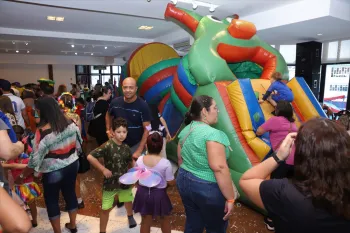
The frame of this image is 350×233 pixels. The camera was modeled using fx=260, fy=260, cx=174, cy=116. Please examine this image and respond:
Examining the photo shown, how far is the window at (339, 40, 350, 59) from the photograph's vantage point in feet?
23.2

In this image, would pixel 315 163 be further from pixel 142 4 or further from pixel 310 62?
pixel 310 62

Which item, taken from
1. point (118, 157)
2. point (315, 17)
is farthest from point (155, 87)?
point (315, 17)

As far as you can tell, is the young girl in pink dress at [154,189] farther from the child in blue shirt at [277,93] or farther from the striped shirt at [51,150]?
the child in blue shirt at [277,93]

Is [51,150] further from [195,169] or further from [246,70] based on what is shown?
[246,70]

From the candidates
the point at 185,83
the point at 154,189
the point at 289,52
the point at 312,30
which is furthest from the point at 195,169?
the point at 289,52

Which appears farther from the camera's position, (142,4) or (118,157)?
(142,4)

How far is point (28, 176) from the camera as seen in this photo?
2236mm

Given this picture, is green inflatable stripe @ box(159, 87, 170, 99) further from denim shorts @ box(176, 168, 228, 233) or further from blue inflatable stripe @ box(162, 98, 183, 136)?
denim shorts @ box(176, 168, 228, 233)

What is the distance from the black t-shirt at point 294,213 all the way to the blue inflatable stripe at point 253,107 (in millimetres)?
1795

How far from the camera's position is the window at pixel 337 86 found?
24.6ft

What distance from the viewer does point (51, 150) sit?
1.99m

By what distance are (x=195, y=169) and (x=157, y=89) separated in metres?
3.06

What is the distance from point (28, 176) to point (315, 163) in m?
2.23

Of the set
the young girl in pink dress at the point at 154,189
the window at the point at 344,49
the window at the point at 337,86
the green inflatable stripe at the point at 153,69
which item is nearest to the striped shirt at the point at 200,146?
the young girl in pink dress at the point at 154,189
